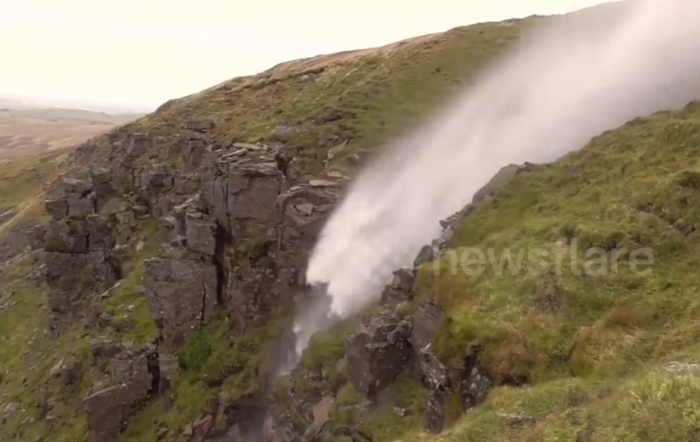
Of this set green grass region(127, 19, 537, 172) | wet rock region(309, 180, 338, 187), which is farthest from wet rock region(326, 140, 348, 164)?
wet rock region(309, 180, 338, 187)

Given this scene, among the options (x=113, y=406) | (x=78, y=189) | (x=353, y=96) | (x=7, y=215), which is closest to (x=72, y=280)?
(x=78, y=189)

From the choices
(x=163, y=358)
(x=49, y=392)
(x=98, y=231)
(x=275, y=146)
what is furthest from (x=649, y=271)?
(x=98, y=231)

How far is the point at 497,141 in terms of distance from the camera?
1474 inches

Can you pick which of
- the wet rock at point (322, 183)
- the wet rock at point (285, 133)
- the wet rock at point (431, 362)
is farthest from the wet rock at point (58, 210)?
the wet rock at point (431, 362)

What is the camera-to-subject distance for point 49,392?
36.4 meters

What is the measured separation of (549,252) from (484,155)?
17119 mm

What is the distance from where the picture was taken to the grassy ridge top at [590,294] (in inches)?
488

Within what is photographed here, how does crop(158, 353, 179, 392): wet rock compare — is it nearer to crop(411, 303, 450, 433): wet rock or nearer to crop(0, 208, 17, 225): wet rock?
crop(411, 303, 450, 433): wet rock

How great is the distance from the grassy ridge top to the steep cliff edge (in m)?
0.07

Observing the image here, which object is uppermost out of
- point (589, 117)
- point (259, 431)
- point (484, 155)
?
point (589, 117)

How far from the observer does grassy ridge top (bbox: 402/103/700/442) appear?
12383 millimetres

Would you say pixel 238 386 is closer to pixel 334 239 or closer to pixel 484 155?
pixel 334 239

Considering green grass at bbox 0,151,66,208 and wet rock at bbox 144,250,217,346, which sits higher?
wet rock at bbox 144,250,217,346

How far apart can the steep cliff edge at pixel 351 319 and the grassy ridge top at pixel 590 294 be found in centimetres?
7
